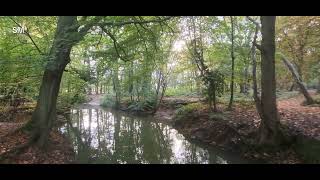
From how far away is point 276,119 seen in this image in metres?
A: 7.92

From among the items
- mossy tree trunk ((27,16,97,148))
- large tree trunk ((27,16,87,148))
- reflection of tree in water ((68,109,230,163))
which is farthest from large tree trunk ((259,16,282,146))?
large tree trunk ((27,16,87,148))

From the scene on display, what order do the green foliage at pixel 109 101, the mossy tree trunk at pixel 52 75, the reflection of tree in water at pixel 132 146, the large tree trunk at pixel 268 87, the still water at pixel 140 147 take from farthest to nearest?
the green foliage at pixel 109 101, the reflection of tree in water at pixel 132 146, the still water at pixel 140 147, the large tree trunk at pixel 268 87, the mossy tree trunk at pixel 52 75

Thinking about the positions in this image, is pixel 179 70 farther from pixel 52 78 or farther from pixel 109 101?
pixel 109 101

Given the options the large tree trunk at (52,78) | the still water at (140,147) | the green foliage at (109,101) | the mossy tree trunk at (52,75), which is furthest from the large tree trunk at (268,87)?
the green foliage at (109,101)

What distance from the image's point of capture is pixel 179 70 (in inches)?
699

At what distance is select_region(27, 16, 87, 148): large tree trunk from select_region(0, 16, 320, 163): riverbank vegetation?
0.09 ft

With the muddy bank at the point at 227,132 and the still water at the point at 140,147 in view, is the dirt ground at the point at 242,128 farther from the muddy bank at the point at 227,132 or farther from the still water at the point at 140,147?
the still water at the point at 140,147

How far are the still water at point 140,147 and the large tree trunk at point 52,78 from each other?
1.25 metres

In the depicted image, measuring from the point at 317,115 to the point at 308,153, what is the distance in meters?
2.44

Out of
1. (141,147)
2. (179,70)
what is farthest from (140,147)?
(179,70)

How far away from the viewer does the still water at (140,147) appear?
884 cm

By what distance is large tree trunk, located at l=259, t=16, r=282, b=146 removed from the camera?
312 inches

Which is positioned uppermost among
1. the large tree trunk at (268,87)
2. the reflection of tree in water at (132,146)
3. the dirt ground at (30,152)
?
the large tree trunk at (268,87)
